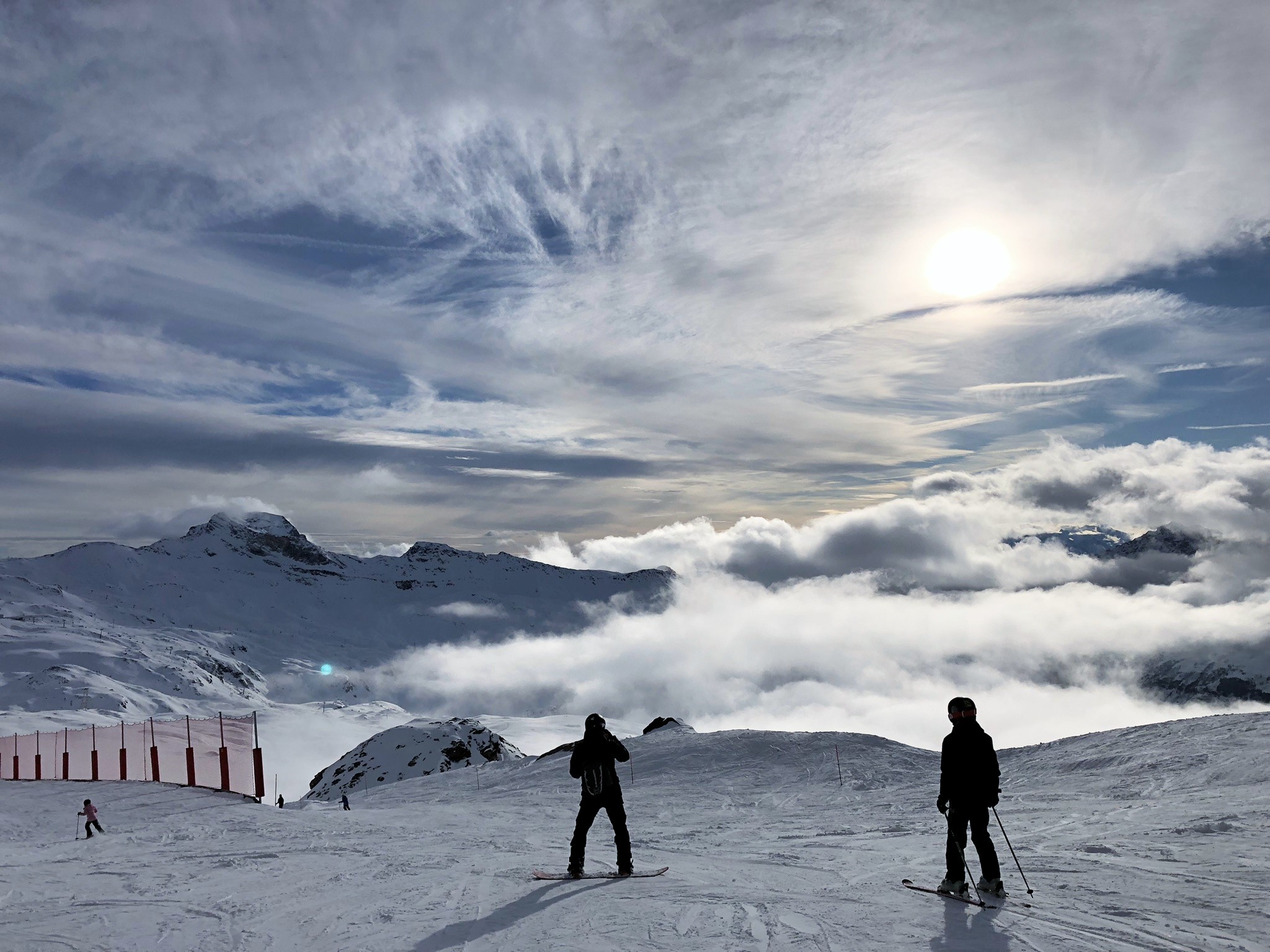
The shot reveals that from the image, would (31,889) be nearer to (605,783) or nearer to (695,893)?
(605,783)

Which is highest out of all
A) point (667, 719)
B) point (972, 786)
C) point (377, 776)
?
point (972, 786)

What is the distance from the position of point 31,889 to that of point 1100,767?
20.8 m

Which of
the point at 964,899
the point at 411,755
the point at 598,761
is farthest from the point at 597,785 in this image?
the point at 411,755

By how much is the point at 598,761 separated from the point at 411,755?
242 ft

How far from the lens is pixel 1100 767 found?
62.6ft

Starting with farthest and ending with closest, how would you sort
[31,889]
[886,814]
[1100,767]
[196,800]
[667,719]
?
[667,719] < [196,800] < [1100,767] < [886,814] < [31,889]

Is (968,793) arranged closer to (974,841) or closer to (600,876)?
(974,841)

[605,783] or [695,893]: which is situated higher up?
[605,783]

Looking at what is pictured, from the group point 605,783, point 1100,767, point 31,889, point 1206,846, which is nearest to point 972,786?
point 605,783

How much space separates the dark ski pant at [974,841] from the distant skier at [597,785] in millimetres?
3352

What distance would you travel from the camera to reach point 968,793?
7531mm

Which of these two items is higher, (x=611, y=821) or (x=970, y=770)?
(x=970, y=770)

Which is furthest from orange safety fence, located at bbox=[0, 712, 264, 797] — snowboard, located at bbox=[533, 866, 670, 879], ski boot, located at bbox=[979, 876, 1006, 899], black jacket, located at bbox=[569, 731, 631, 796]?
ski boot, located at bbox=[979, 876, 1006, 899]

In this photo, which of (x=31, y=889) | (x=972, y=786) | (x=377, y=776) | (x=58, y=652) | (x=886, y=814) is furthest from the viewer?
(x=58, y=652)
